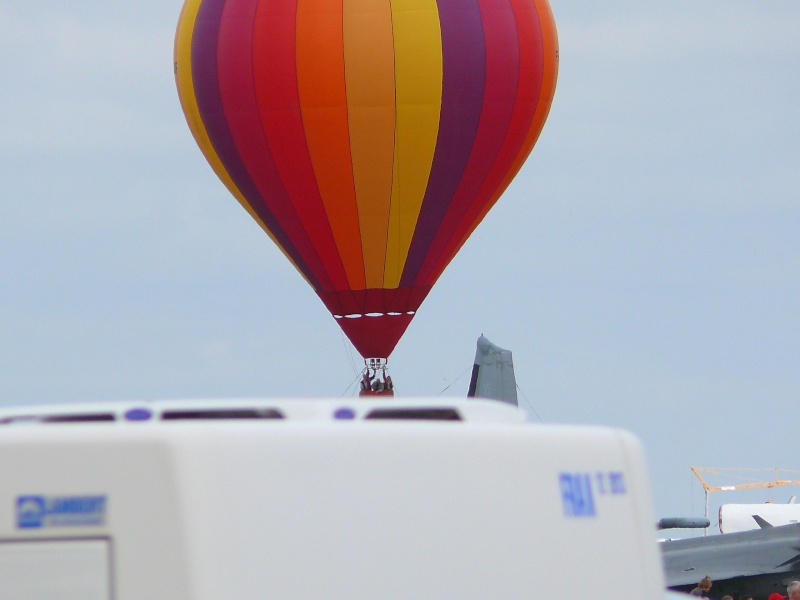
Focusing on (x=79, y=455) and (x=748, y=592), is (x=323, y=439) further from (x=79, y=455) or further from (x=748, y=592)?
(x=748, y=592)

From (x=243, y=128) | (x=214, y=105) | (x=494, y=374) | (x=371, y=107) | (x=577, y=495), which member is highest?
(x=214, y=105)

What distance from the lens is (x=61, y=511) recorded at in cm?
348

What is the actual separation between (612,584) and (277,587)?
1112mm

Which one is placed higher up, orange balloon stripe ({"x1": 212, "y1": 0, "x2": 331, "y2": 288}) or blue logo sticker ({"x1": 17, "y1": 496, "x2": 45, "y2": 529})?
orange balloon stripe ({"x1": 212, "y1": 0, "x2": 331, "y2": 288})

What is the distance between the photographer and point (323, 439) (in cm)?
383

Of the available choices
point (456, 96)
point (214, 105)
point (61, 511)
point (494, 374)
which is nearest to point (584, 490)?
point (61, 511)

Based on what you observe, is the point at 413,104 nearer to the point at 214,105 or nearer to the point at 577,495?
the point at 214,105

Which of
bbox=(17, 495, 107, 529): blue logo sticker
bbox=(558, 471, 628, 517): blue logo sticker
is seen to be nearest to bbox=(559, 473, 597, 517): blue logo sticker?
bbox=(558, 471, 628, 517): blue logo sticker

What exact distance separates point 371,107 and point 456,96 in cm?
144

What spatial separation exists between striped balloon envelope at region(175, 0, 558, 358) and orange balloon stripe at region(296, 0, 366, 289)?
2 cm

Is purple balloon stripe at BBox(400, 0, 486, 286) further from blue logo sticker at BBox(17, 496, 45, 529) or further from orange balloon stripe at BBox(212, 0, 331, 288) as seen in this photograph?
blue logo sticker at BBox(17, 496, 45, 529)

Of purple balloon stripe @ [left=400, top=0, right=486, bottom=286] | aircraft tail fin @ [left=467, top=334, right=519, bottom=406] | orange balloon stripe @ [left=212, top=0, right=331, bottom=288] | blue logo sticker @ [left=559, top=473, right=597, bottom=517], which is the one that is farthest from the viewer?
aircraft tail fin @ [left=467, top=334, right=519, bottom=406]

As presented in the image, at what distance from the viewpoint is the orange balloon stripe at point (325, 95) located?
1072 inches

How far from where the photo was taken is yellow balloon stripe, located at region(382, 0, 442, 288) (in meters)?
27.3
